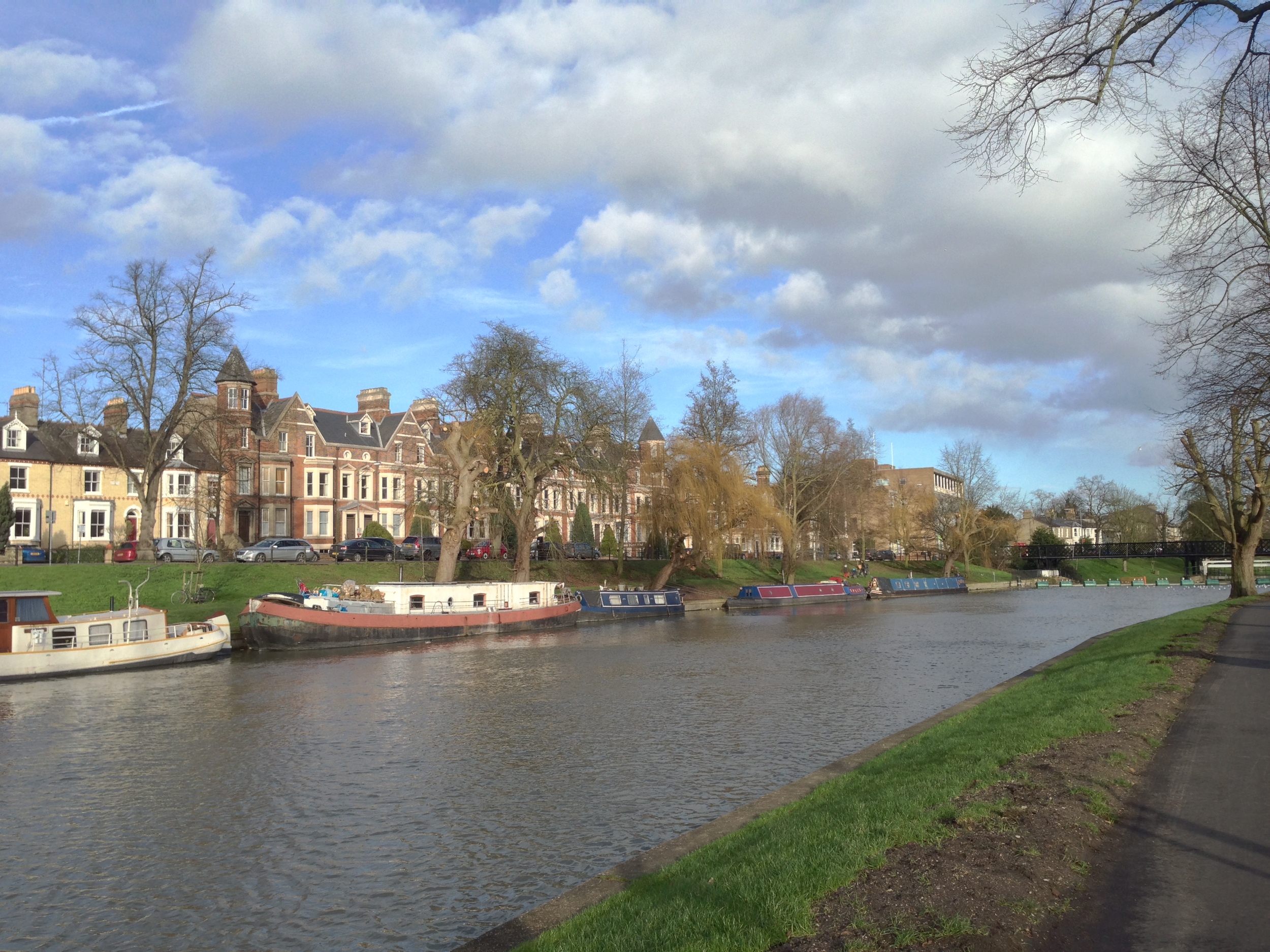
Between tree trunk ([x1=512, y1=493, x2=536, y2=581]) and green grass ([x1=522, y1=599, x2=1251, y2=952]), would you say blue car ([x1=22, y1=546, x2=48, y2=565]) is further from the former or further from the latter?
green grass ([x1=522, y1=599, x2=1251, y2=952])

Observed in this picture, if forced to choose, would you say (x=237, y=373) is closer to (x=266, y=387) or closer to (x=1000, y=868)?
(x=266, y=387)

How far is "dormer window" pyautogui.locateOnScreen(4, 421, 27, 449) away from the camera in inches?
2422

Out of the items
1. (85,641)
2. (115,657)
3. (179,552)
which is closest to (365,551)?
(179,552)

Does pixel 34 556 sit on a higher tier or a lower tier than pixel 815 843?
higher

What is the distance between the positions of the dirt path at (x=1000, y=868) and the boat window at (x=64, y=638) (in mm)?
30138

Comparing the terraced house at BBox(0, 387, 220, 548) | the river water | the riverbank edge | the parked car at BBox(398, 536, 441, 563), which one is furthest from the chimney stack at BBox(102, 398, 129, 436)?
the riverbank edge

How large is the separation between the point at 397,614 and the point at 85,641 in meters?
12.9

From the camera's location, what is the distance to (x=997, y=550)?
110375 mm

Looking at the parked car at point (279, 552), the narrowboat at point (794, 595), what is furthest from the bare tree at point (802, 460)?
the parked car at point (279, 552)

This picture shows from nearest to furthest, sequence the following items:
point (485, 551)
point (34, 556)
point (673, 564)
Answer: point (34, 556), point (673, 564), point (485, 551)

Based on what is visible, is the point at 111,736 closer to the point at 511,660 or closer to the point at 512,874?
the point at 512,874

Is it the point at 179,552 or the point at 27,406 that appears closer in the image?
the point at 179,552

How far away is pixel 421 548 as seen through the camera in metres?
59.2

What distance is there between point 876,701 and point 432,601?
2531 centimetres
